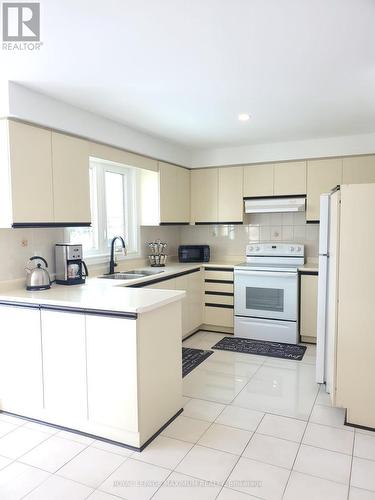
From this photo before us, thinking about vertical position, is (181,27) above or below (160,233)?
above

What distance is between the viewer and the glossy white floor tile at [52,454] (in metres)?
2.16

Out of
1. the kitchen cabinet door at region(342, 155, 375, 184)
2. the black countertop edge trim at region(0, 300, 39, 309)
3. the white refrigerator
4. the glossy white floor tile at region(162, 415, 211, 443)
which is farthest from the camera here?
the kitchen cabinet door at region(342, 155, 375, 184)

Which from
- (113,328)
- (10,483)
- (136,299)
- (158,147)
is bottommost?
(10,483)

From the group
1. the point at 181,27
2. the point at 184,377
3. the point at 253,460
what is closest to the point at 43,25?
the point at 181,27

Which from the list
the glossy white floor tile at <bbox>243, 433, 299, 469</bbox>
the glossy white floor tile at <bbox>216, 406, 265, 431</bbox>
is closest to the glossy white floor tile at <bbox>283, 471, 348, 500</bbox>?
the glossy white floor tile at <bbox>243, 433, 299, 469</bbox>

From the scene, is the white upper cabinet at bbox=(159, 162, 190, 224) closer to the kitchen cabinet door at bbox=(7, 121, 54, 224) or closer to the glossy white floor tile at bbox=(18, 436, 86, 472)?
the kitchen cabinet door at bbox=(7, 121, 54, 224)

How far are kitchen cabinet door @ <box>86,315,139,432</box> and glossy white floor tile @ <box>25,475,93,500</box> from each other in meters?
0.42

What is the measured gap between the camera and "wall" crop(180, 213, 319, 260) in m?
4.79

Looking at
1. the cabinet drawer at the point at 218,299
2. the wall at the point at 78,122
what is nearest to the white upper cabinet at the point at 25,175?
the wall at the point at 78,122

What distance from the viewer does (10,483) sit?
2004 mm

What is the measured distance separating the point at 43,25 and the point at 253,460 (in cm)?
261

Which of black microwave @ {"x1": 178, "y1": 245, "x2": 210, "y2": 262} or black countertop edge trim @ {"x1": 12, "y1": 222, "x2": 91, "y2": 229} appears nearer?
black countertop edge trim @ {"x1": 12, "y1": 222, "x2": 91, "y2": 229}

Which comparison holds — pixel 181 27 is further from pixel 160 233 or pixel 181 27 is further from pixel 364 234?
pixel 160 233

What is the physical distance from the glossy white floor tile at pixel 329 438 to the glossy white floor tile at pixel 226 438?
1.28 ft
